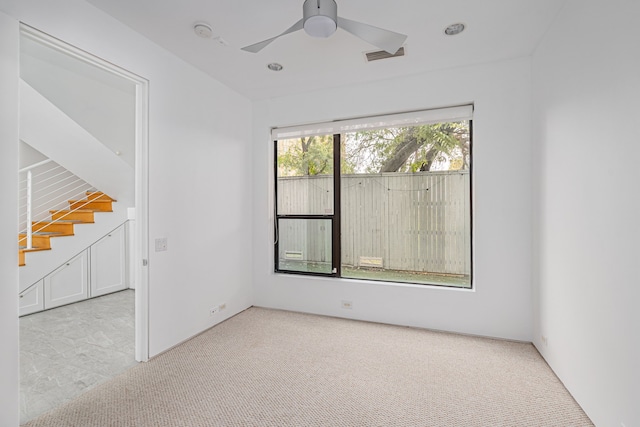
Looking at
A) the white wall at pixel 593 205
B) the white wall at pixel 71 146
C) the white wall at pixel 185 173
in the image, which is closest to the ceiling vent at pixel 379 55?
the white wall at pixel 593 205

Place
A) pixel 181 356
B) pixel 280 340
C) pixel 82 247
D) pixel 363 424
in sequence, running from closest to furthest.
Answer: pixel 363 424 → pixel 181 356 → pixel 280 340 → pixel 82 247

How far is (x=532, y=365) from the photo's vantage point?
245 centimetres

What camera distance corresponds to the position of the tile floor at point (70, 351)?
212 cm

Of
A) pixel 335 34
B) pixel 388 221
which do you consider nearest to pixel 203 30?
pixel 335 34

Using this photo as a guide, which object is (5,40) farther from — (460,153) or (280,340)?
(460,153)

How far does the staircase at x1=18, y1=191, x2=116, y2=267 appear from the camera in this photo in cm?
379

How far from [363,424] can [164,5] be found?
2980mm

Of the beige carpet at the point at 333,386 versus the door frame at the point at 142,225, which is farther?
the door frame at the point at 142,225

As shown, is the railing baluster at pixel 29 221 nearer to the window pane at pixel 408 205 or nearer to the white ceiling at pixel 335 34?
the white ceiling at pixel 335 34

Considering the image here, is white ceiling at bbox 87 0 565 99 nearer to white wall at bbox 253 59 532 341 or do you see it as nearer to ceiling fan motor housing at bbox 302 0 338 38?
white wall at bbox 253 59 532 341

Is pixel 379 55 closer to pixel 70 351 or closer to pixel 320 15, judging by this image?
pixel 320 15

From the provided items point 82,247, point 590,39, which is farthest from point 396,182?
point 82,247

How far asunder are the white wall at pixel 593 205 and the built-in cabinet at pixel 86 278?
5.29 metres

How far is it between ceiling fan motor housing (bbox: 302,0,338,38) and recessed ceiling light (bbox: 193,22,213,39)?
3.09ft
